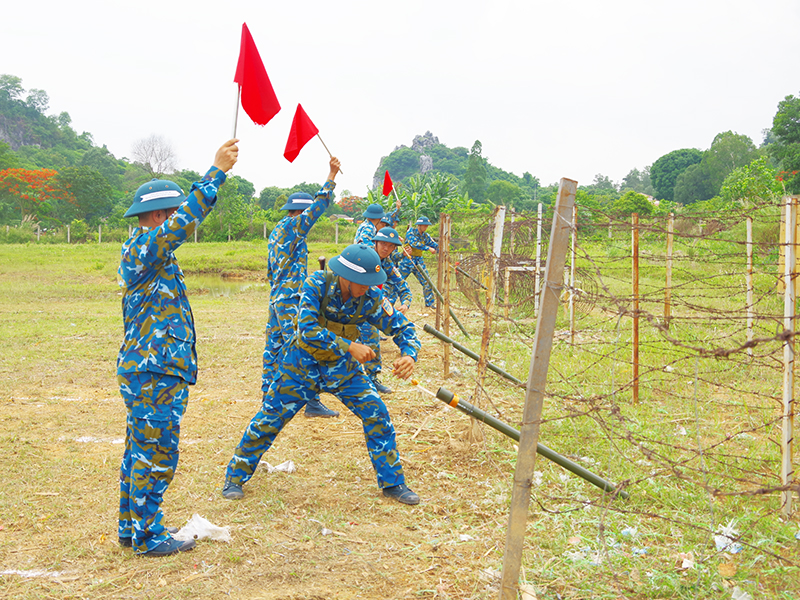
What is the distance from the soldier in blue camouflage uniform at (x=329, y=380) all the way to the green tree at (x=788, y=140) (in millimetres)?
27180

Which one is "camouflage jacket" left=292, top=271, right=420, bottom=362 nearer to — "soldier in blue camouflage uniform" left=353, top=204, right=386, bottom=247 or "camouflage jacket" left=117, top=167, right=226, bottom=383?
"camouflage jacket" left=117, top=167, right=226, bottom=383

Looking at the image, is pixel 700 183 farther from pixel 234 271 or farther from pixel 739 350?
pixel 739 350

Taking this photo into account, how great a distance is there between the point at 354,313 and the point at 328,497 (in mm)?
1286

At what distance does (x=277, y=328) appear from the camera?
5.27 m

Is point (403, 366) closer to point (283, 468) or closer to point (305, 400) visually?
point (305, 400)

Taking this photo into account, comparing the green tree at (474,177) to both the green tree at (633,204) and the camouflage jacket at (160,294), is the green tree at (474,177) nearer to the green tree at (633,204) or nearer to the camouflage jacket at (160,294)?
the green tree at (633,204)

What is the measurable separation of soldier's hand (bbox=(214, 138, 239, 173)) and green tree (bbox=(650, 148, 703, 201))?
6648cm

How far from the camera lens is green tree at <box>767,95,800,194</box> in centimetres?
2489

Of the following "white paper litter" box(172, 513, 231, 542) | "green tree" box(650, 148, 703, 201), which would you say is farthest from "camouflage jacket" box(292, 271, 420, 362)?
"green tree" box(650, 148, 703, 201)

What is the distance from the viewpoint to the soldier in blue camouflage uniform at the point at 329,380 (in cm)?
374

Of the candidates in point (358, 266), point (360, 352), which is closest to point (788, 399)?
point (360, 352)

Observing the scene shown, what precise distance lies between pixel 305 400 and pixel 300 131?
128 inches

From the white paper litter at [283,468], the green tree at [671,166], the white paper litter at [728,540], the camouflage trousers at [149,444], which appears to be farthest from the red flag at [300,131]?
the green tree at [671,166]

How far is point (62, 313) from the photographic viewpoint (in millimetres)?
11969
